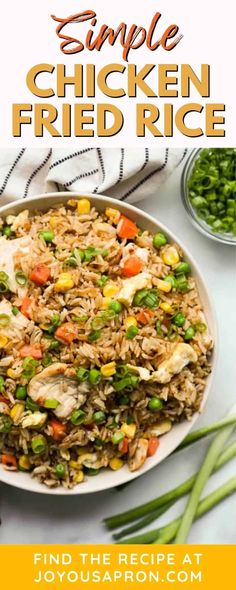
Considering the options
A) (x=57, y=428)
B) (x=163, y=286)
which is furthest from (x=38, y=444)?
(x=163, y=286)

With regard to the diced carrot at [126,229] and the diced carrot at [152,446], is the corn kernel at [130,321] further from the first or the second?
the diced carrot at [152,446]

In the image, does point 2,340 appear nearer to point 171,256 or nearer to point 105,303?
point 105,303

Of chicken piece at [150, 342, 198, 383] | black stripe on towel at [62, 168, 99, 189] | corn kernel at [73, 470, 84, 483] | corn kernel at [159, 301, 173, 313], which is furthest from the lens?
black stripe on towel at [62, 168, 99, 189]

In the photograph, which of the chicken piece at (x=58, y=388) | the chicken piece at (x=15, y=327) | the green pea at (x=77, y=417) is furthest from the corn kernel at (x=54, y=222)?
the green pea at (x=77, y=417)

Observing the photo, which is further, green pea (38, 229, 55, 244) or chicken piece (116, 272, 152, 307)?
green pea (38, 229, 55, 244)

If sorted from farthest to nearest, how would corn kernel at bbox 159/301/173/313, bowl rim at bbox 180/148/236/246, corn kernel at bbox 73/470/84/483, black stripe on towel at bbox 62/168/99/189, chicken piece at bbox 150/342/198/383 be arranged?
bowl rim at bbox 180/148/236/246 < black stripe on towel at bbox 62/168/99/189 < corn kernel at bbox 73/470/84/483 < corn kernel at bbox 159/301/173/313 < chicken piece at bbox 150/342/198/383

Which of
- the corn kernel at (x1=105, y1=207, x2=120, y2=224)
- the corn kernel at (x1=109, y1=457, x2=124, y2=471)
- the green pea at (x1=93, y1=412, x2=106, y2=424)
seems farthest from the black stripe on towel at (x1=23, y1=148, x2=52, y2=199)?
the corn kernel at (x1=109, y1=457, x2=124, y2=471)

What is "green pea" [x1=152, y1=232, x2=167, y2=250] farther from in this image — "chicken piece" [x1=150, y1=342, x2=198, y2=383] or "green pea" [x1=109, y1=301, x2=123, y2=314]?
"chicken piece" [x1=150, y1=342, x2=198, y2=383]
